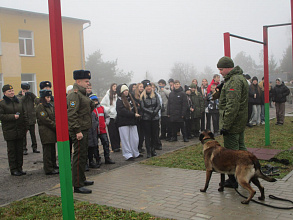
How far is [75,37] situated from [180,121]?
19.4m

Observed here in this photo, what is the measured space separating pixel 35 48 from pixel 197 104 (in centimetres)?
1766

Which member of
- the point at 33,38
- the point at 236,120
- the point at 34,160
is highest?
the point at 33,38

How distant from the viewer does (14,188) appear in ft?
20.5

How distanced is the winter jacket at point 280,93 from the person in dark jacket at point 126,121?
851 centimetres

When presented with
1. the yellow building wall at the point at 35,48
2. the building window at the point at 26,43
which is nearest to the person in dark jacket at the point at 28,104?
the yellow building wall at the point at 35,48

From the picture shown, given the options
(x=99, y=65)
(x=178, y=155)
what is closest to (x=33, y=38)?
(x=178, y=155)

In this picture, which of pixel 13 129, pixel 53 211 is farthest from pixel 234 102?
pixel 13 129

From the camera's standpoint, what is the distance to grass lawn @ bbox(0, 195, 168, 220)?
440cm

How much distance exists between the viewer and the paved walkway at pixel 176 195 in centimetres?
435

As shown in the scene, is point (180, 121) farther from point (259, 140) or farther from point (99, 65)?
point (99, 65)

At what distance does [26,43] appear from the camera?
24.7 meters

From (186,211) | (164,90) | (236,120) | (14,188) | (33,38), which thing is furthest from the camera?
(33,38)

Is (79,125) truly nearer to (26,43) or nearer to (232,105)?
(232,105)

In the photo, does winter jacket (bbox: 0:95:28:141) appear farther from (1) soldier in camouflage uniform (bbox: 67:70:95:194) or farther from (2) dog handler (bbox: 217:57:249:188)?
(2) dog handler (bbox: 217:57:249:188)
